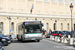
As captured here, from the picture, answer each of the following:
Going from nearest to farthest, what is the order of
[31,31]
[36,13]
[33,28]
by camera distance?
[31,31] < [33,28] < [36,13]

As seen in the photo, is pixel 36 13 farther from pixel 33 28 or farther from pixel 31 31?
pixel 31 31

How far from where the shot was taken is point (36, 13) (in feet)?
167

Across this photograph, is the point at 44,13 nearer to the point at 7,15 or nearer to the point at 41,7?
the point at 41,7

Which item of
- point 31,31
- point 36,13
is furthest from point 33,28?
point 36,13

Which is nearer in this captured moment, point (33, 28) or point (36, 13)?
point (33, 28)

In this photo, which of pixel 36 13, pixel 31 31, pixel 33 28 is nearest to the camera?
pixel 31 31

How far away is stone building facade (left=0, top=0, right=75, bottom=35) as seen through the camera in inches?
1834

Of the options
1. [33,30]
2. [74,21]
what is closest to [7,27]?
[74,21]

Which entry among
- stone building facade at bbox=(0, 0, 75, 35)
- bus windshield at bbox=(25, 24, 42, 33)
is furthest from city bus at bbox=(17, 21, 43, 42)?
stone building facade at bbox=(0, 0, 75, 35)

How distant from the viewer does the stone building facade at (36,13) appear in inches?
1834

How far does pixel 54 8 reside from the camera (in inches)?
2128

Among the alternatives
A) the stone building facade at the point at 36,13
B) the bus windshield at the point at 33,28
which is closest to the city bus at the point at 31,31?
the bus windshield at the point at 33,28

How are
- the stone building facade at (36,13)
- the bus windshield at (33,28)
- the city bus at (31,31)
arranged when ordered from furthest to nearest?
the stone building facade at (36,13), the bus windshield at (33,28), the city bus at (31,31)

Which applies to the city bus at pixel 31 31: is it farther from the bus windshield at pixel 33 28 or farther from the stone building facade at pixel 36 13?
the stone building facade at pixel 36 13
